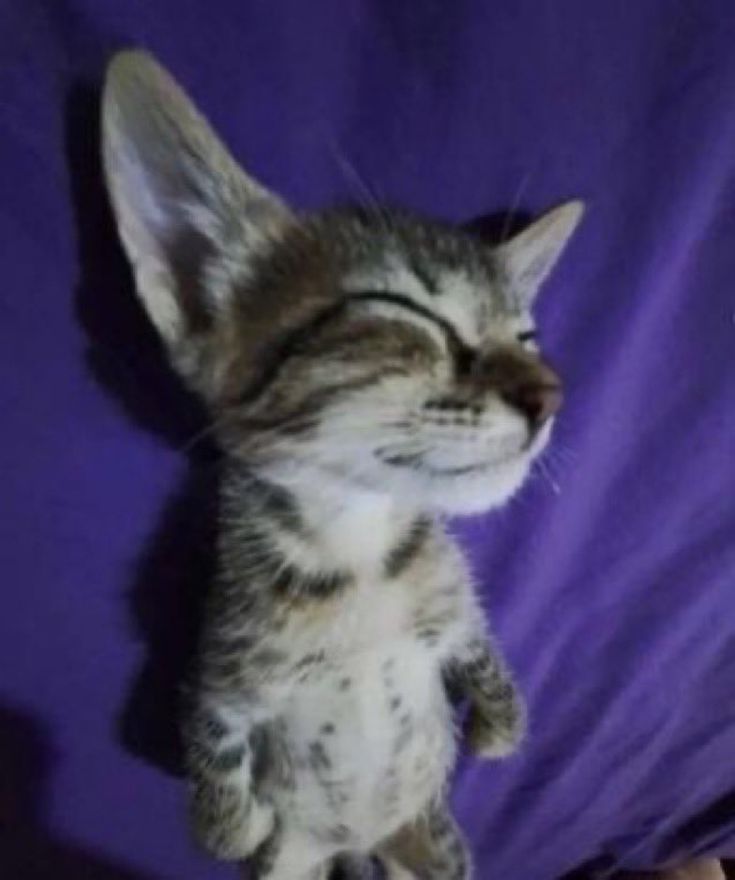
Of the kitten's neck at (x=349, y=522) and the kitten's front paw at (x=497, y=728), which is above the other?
the kitten's neck at (x=349, y=522)

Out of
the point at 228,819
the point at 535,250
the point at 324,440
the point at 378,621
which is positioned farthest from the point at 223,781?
the point at 535,250

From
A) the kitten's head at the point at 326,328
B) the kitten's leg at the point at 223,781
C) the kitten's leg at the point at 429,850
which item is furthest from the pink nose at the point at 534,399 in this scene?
the kitten's leg at the point at 429,850

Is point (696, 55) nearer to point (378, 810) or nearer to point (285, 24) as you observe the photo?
point (285, 24)

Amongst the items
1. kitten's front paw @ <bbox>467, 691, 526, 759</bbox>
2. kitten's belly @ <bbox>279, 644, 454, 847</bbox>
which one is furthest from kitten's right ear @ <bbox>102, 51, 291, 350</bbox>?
kitten's front paw @ <bbox>467, 691, 526, 759</bbox>

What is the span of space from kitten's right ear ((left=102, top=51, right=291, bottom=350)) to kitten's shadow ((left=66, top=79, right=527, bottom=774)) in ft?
0.08

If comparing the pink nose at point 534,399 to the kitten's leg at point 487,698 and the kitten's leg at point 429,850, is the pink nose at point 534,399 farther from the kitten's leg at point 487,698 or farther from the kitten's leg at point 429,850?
the kitten's leg at point 429,850

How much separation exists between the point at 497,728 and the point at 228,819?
183 mm

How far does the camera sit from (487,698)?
2.59ft

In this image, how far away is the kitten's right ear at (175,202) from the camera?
0.55m

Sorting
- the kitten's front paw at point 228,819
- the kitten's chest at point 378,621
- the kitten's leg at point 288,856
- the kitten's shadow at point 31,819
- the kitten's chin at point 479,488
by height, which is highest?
the kitten's chin at point 479,488

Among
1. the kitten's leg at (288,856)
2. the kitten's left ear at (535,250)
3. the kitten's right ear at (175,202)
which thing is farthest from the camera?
the kitten's leg at (288,856)

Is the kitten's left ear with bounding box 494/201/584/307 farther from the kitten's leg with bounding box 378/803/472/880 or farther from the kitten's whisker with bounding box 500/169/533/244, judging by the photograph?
A: the kitten's leg with bounding box 378/803/472/880

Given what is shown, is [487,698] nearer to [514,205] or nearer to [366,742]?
[366,742]

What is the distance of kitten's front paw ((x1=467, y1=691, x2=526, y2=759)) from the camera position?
80cm
